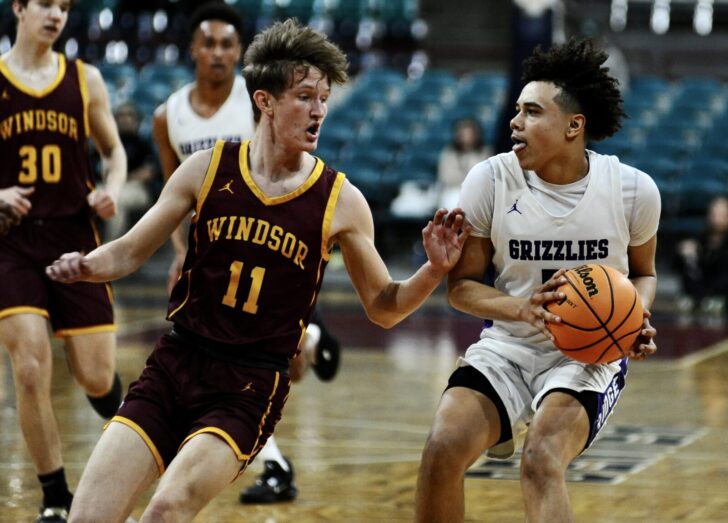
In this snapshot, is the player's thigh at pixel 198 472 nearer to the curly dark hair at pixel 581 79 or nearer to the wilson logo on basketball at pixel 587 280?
the wilson logo on basketball at pixel 587 280

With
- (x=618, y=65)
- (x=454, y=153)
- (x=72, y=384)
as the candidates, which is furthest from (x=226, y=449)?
(x=618, y=65)

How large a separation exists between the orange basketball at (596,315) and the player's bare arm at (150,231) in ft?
3.89

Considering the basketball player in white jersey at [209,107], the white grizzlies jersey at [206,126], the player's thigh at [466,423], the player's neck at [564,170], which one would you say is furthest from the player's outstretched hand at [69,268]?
the white grizzlies jersey at [206,126]

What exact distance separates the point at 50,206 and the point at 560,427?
2498mm

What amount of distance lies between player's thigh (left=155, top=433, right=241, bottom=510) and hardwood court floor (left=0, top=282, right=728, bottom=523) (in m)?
1.72

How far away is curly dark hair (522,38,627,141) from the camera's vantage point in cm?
438

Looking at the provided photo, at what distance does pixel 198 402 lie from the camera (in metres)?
3.95

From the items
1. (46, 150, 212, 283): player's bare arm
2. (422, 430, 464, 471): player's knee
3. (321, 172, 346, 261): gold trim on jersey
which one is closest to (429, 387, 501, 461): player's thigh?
(422, 430, 464, 471): player's knee

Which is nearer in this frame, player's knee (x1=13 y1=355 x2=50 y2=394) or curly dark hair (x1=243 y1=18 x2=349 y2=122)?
curly dark hair (x1=243 y1=18 x2=349 y2=122)

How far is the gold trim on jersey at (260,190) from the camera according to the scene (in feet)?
13.3

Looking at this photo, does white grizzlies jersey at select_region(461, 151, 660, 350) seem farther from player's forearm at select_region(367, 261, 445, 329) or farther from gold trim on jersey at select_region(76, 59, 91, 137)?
gold trim on jersey at select_region(76, 59, 91, 137)

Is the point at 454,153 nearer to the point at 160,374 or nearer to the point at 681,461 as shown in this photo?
the point at 681,461

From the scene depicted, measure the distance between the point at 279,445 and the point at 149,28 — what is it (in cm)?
1191

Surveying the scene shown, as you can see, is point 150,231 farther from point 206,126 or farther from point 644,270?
point 206,126
